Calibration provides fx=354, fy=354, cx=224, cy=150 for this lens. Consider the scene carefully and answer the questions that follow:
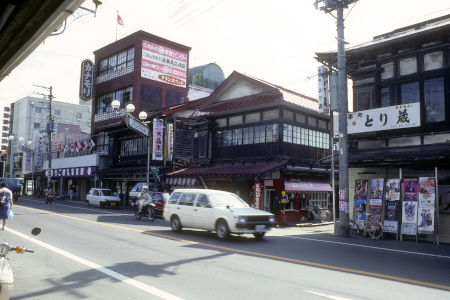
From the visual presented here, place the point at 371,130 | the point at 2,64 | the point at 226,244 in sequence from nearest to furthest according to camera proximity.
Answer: the point at 2,64
the point at 226,244
the point at 371,130

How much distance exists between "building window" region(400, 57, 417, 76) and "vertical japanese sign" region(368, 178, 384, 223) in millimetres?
4853

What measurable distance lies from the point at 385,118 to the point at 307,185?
9.32 m

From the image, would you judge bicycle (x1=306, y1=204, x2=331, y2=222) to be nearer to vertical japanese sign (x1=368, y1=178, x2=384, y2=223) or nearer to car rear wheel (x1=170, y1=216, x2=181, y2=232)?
vertical japanese sign (x1=368, y1=178, x2=384, y2=223)

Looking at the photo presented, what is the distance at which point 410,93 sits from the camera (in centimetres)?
1538

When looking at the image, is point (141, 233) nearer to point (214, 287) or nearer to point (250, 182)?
point (214, 287)

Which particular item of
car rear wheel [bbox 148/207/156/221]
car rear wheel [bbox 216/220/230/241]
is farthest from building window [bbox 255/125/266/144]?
car rear wheel [bbox 216/220/230/241]

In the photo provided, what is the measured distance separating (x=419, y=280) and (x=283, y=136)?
1606 centimetres

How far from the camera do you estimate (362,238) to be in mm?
14703

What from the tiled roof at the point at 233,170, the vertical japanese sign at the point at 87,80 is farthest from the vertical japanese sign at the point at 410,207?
the vertical japanese sign at the point at 87,80

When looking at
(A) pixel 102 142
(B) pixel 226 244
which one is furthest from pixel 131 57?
(B) pixel 226 244

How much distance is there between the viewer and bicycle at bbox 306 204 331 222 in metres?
23.9

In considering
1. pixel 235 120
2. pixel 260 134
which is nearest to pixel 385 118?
pixel 260 134

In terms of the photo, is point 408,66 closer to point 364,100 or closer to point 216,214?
point 364,100

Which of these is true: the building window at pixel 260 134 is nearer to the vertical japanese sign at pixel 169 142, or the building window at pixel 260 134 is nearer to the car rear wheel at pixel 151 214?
the vertical japanese sign at pixel 169 142
